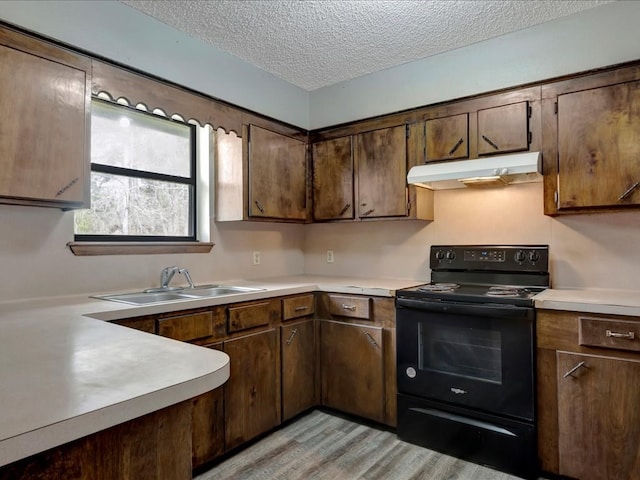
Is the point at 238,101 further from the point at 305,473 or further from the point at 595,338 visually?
the point at 595,338

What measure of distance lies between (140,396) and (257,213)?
7.23 feet

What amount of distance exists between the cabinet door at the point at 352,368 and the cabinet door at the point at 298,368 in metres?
0.08

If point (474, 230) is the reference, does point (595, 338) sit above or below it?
below

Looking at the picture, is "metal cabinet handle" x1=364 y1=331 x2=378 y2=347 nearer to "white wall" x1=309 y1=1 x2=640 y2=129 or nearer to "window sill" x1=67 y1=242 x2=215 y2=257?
"window sill" x1=67 y1=242 x2=215 y2=257

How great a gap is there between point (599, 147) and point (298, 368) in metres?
2.17

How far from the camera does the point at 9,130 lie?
1.71m

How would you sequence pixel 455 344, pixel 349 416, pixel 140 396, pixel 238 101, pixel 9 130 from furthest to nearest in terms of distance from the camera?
pixel 238 101, pixel 349 416, pixel 455 344, pixel 9 130, pixel 140 396

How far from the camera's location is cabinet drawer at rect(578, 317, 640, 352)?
6.01ft

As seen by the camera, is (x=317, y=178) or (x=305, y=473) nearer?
(x=305, y=473)

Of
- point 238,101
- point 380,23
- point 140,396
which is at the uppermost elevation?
point 380,23

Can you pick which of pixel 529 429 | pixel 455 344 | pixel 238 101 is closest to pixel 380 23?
pixel 238 101

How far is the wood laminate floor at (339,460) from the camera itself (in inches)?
82.9

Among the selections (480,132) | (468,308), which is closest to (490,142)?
(480,132)

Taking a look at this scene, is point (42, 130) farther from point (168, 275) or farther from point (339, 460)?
point (339, 460)
